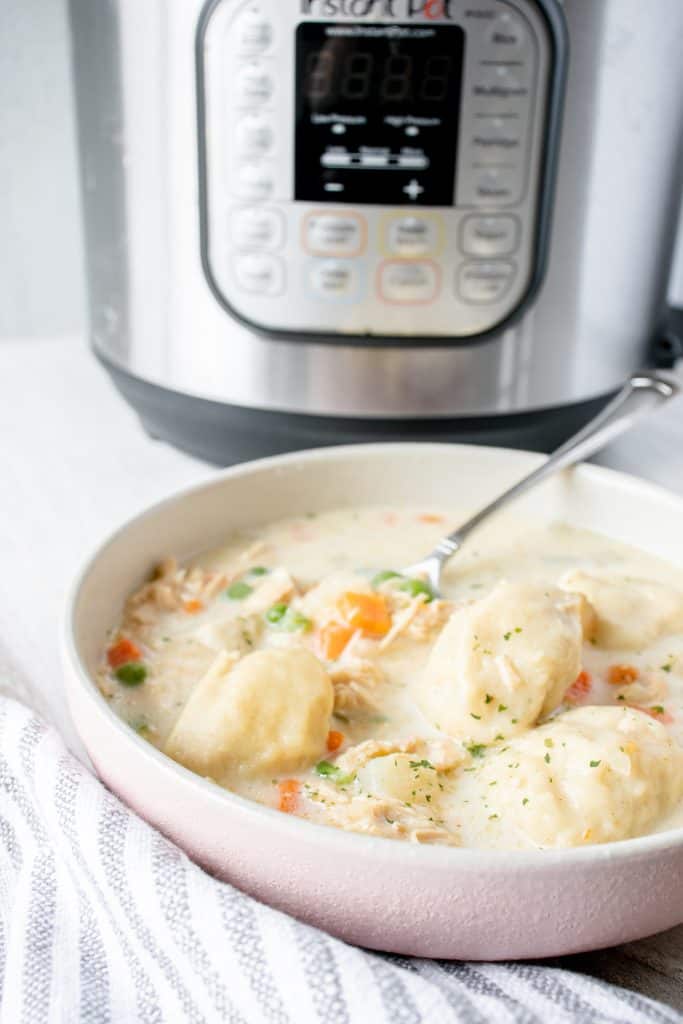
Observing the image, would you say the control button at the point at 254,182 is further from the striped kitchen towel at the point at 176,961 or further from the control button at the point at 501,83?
the striped kitchen towel at the point at 176,961

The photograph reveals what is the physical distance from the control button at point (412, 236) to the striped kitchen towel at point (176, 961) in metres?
0.51

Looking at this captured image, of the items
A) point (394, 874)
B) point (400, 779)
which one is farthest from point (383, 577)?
point (394, 874)

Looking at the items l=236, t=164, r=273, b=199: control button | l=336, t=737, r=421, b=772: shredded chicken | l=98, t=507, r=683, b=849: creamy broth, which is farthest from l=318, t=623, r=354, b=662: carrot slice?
l=236, t=164, r=273, b=199: control button

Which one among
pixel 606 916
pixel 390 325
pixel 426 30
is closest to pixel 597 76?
pixel 426 30

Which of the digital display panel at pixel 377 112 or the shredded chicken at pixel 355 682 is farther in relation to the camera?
the digital display panel at pixel 377 112

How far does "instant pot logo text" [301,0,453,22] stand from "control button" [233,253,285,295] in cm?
20

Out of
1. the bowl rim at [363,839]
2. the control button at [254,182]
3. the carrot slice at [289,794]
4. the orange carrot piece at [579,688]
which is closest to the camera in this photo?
the bowl rim at [363,839]

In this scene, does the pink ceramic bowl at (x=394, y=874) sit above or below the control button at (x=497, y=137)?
below

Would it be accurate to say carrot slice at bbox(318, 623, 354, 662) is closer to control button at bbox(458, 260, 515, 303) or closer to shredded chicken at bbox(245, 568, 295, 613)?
shredded chicken at bbox(245, 568, 295, 613)

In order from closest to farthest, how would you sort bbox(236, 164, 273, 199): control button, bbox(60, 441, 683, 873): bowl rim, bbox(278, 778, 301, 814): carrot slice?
bbox(60, 441, 683, 873): bowl rim, bbox(278, 778, 301, 814): carrot slice, bbox(236, 164, 273, 199): control button

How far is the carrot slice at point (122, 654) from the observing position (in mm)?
802

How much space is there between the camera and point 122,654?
808 mm

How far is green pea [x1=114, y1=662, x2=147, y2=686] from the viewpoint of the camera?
0.78 m

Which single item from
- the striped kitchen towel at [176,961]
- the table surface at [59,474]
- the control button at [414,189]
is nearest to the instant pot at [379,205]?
the control button at [414,189]
